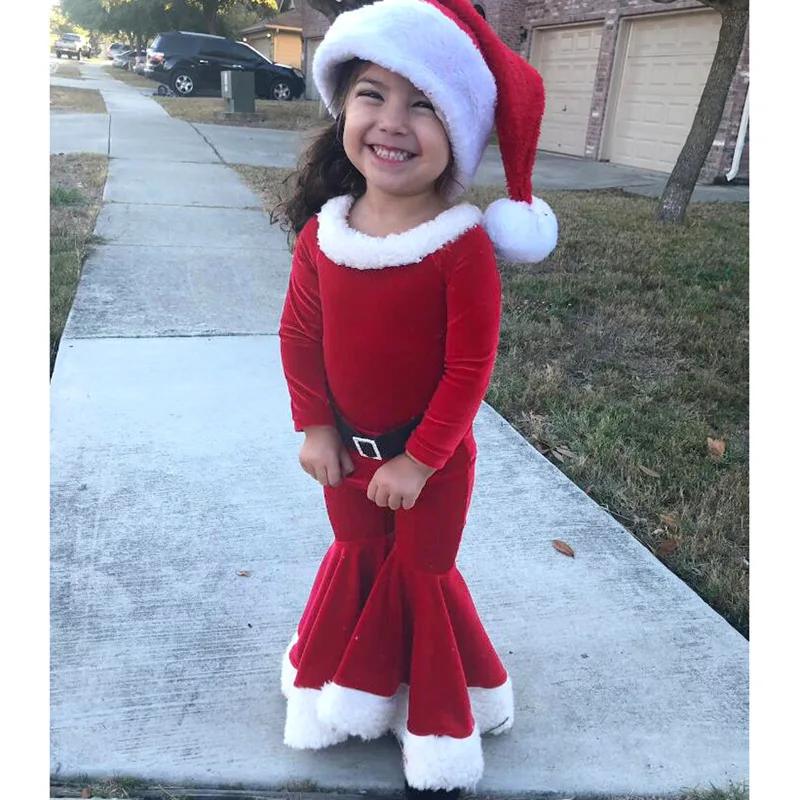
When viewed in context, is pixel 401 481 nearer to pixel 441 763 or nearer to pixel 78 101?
pixel 441 763

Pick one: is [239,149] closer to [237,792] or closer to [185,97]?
[237,792]

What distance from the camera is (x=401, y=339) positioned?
1435 millimetres

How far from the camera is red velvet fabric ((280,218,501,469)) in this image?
1.39 meters

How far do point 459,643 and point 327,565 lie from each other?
0.36 m

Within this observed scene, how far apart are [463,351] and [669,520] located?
175cm

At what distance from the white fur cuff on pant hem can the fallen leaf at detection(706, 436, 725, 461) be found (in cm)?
207

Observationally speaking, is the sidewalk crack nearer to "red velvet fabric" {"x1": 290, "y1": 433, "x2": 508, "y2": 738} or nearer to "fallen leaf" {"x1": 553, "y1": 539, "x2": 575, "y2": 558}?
"fallen leaf" {"x1": 553, "y1": 539, "x2": 575, "y2": 558}

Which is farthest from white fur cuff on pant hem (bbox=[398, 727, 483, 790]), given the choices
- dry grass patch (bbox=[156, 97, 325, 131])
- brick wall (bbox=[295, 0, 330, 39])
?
brick wall (bbox=[295, 0, 330, 39])

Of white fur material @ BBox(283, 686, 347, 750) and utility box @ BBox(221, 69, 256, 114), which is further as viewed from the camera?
utility box @ BBox(221, 69, 256, 114)

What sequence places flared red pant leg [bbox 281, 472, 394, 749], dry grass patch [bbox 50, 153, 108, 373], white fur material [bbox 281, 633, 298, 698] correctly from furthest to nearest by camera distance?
1. dry grass patch [bbox 50, 153, 108, 373]
2. white fur material [bbox 281, 633, 298, 698]
3. flared red pant leg [bbox 281, 472, 394, 749]

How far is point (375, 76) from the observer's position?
134 centimetres

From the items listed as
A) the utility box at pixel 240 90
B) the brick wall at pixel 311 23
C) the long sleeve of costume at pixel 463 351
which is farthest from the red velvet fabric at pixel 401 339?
the brick wall at pixel 311 23

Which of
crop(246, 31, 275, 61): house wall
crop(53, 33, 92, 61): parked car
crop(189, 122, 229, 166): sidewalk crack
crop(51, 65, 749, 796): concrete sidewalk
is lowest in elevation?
crop(51, 65, 749, 796): concrete sidewalk

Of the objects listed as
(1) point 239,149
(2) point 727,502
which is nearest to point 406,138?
(2) point 727,502
